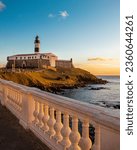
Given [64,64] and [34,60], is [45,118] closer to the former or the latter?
[34,60]

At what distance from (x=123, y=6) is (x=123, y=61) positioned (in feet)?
2.39

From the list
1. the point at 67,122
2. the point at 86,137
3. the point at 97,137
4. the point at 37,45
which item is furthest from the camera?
the point at 37,45

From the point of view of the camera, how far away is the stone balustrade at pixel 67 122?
8.09 ft

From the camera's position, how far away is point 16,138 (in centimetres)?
499

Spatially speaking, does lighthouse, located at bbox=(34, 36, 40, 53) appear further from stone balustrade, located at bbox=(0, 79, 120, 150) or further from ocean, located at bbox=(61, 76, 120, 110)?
stone balustrade, located at bbox=(0, 79, 120, 150)

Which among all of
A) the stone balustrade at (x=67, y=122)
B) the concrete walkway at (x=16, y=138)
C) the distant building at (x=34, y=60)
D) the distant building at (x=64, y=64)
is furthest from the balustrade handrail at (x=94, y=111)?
the distant building at (x=64, y=64)

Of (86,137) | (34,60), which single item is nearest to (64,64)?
(34,60)

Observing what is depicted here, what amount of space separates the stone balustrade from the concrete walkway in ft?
0.42

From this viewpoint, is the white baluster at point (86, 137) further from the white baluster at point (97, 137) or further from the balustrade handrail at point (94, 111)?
the white baluster at point (97, 137)

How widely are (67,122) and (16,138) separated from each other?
198 cm

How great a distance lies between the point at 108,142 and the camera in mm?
2469

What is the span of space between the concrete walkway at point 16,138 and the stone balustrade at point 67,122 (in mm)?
129

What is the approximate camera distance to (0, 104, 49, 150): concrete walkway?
4.43m

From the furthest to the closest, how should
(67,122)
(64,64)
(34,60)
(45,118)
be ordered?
(64,64) → (34,60) → (45,118) → (67,122)
